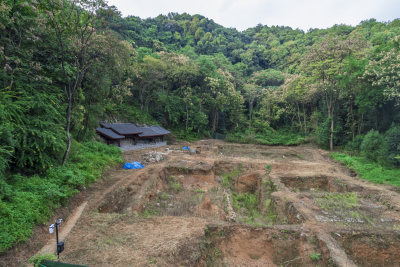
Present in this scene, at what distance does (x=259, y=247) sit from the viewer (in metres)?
8.12

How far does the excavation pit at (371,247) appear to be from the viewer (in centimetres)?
762

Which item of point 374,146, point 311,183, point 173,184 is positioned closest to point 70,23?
point 173,184

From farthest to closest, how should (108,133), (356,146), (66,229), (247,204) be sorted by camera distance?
(356,146), (108,133), (247,204), (66,229)

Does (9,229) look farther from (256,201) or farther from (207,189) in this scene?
(256,201)

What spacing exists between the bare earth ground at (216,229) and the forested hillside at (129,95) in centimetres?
151

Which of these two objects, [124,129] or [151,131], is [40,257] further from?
[151,131]

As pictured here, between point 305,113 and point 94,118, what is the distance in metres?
36.5

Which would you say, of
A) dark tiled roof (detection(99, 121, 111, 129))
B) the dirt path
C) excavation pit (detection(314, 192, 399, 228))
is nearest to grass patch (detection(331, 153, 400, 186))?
excavation pit (detection(314, 192, 399, 228))

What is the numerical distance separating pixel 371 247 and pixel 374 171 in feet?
36.9

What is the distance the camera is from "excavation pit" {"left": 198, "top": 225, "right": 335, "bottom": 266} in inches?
291

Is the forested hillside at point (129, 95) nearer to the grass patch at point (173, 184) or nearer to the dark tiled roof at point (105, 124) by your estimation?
the dark tiled roof at point (105, 124)

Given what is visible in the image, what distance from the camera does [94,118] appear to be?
20547 mm

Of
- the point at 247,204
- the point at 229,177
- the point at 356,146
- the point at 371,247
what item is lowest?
the point at 247,204

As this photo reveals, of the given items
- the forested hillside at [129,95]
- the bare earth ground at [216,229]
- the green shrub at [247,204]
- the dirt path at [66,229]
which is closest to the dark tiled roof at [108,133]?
the forested hillside at [129,95]
